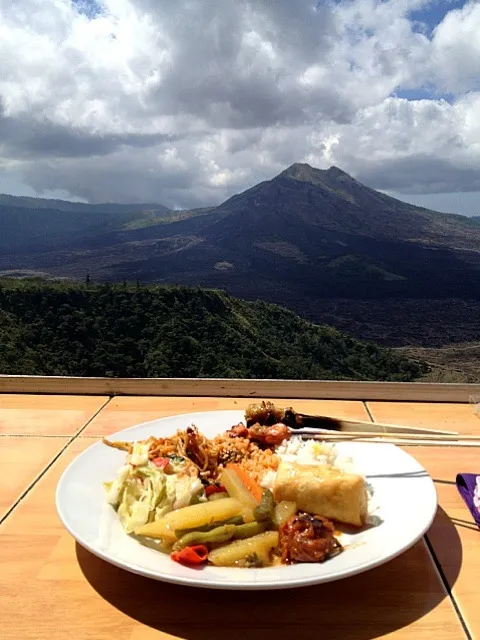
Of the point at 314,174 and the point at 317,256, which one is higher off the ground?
the point at 314,174

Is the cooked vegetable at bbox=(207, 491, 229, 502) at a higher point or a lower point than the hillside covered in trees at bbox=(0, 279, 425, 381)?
higher

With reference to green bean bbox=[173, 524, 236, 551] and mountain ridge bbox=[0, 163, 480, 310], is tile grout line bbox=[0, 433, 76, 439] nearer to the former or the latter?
green bean bbox=[173, 524, 236, 551]

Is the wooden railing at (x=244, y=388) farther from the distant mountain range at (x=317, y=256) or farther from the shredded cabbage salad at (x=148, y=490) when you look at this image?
the distant mountain range at (x=317, y=256)

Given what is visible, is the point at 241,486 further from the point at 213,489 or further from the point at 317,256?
the point at 317,256

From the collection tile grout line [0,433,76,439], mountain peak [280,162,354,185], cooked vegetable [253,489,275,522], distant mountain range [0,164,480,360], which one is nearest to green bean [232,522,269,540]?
cooked vegetable [253,489,275,522]

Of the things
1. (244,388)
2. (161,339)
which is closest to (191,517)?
(244,388)

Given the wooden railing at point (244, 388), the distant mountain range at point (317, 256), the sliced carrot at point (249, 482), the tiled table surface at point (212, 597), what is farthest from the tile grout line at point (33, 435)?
the distant mountain range at point (317, 256)
